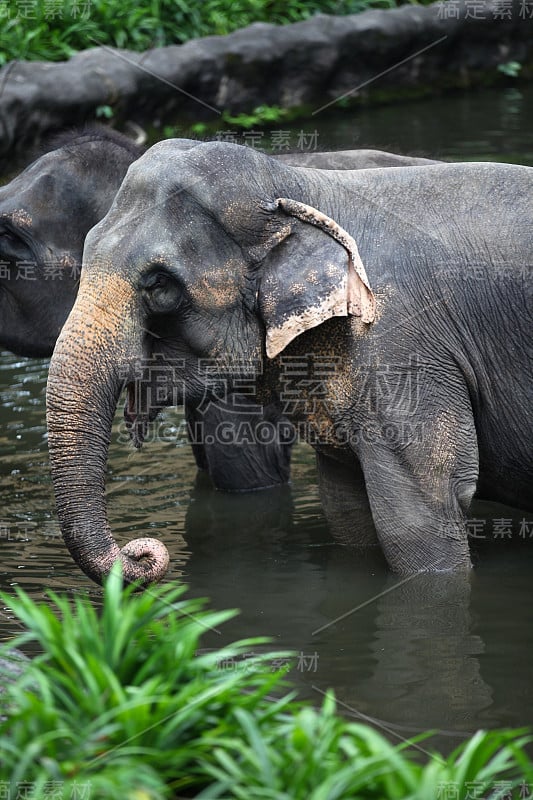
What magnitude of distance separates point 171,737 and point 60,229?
4.01 m

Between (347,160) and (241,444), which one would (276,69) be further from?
(241,444)

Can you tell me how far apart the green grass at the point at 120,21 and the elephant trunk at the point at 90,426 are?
8.53 meters

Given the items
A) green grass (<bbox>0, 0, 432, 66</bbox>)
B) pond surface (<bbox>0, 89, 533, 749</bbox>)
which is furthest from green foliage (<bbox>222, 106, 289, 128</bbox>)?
pond surface (<bbox>0, 89, 533, 749</bbox>)

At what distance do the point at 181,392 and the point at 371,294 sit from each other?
841 millimetres

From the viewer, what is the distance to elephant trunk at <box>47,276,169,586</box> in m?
5.03

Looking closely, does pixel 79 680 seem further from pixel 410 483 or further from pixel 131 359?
pixel 410 483

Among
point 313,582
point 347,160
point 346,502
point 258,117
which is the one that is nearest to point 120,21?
point 258,117

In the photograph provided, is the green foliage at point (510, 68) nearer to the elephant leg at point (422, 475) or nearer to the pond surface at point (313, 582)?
the pond surface at point (313, 582)

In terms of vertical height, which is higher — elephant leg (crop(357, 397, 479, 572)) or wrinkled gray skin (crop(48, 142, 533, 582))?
wrinkled gray skin (crop(48, 142, 533, 582))

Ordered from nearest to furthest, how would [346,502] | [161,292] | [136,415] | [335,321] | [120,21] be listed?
[161,292], [335,321], [136,415], [346,502], [120,21]

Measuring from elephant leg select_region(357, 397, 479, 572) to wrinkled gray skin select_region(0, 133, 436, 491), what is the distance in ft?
5.39

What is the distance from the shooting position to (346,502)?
6.06 metres

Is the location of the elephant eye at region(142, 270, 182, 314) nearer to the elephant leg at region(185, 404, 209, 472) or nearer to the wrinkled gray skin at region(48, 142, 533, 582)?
the wrinkled gray skin at region(48, 142, 533, 582)

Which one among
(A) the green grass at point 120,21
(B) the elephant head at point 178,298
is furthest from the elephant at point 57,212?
(A) the green grass at point 120,21
